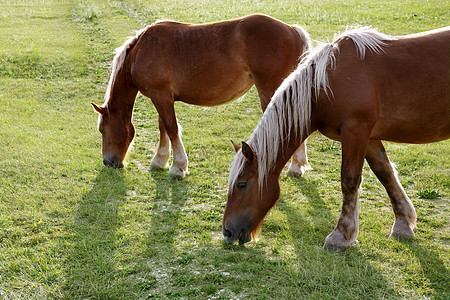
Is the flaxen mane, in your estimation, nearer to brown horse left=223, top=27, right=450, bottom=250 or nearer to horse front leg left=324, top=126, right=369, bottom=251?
brown horse left=223, top=27, right=450, bottom=250

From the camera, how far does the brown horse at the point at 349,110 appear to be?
181 inches

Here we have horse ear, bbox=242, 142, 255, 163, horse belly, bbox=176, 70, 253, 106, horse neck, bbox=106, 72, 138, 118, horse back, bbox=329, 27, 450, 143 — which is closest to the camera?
horse ear, bbox=242, 142, 255, 163

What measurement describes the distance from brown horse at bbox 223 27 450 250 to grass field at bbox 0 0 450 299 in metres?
0.51

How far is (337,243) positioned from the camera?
484 centimetres

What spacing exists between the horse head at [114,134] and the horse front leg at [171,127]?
0.71 metres

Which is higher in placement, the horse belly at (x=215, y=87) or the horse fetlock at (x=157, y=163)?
the horse belly at (x=215, y=87)

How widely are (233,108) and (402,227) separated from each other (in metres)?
6.19

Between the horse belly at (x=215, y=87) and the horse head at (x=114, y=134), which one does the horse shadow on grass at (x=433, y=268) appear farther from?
the horse head at (x=114, y=134)

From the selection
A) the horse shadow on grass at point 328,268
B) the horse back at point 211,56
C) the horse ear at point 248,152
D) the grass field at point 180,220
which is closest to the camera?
the horse shadow on grass at point 328,268

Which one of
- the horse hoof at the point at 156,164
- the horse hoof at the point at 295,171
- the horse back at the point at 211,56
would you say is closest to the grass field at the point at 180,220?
the horse hoof at the point at 295,171

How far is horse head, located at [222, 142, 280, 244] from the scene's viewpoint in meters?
4.70

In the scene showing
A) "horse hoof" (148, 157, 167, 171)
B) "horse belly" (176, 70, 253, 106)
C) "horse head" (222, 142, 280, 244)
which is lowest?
"horse hoof" (148, 157, 167, 171)

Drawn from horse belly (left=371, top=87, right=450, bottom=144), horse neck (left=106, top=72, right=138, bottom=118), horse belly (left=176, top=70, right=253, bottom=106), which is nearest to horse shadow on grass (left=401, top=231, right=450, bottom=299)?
horse belly (left=371, top=87, right=450, bottom=144)

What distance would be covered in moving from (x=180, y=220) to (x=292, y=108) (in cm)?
217
